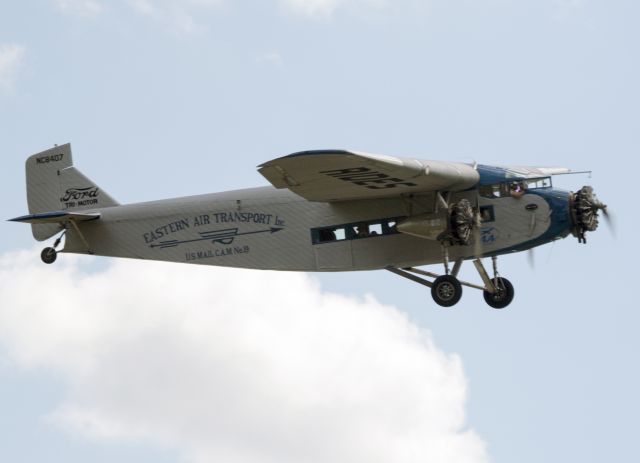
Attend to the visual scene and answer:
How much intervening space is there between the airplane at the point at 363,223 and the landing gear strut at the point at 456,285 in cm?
2

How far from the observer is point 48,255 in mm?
29828

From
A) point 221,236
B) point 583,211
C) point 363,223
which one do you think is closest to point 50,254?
point 221,236

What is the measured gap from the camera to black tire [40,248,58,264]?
97.8ft

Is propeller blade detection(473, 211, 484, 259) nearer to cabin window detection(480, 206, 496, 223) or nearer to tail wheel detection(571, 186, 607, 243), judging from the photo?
cabin window detection(480, 206, 496, 223)

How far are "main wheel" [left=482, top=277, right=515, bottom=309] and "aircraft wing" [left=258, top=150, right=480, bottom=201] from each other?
2770 mm

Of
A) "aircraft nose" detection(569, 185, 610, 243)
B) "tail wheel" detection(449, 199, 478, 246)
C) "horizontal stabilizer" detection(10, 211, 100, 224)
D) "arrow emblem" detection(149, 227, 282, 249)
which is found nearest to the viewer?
"tail wheel" detection(449, 199, 478, 246)

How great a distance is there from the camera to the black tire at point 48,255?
29.8m

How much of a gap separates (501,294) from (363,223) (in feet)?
12.1

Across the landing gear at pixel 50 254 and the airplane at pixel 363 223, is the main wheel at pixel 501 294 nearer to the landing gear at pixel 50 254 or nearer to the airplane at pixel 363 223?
the airplane at pixel 363 223

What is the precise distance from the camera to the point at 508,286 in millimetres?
28453

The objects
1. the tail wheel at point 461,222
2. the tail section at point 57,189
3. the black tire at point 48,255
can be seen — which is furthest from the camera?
the tail section at point 57,189

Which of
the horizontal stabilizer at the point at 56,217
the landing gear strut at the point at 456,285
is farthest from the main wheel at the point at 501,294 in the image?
the horizontal stabilizer at the point at 56,217

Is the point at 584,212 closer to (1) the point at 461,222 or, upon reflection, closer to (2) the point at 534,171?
(2) the point at 534,171

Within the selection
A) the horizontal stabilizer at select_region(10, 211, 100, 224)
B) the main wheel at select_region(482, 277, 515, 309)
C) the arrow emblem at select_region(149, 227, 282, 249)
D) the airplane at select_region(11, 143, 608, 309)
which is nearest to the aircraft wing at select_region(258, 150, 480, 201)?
the airplane at select_region(11, 143, 608, 309)
